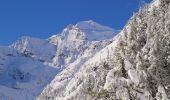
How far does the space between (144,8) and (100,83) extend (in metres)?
15.0

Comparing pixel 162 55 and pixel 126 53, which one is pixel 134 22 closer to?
pixel 126 53

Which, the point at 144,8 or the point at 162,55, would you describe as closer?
the point at 162,55

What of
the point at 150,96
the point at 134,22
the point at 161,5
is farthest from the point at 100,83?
the point at 150,96

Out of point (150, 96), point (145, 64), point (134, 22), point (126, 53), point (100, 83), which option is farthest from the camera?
point (100, 83)

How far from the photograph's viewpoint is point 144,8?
9006 cm

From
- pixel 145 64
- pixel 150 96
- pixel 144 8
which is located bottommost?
pixel 150 96

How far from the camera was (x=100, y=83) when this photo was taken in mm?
92625

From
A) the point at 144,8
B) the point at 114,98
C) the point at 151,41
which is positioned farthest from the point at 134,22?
the point at 114,98

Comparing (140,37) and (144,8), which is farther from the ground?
(144,8)

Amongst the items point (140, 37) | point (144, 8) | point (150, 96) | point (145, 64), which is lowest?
point (150, 96)

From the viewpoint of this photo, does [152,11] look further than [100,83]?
No

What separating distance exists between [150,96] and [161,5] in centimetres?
1834

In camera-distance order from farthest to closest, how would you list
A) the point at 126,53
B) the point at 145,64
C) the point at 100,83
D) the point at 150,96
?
1. the point at 100,83
2. the point at 126,53
3. the point at 145,64
4. the point at 150,96

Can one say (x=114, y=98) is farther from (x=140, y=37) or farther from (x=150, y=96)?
(x=140, y=37)
